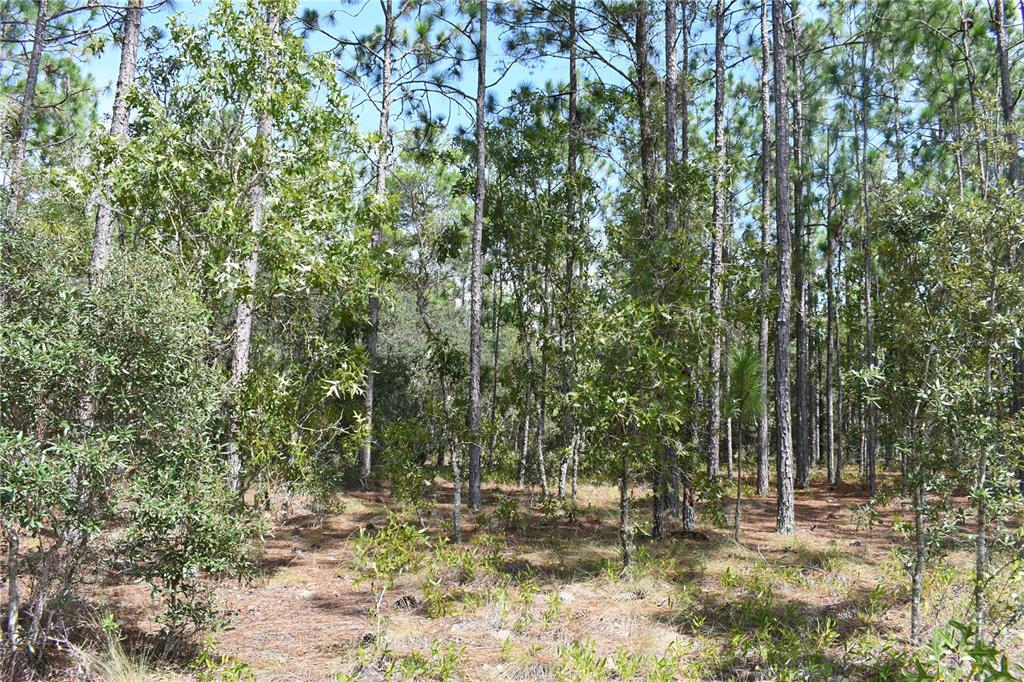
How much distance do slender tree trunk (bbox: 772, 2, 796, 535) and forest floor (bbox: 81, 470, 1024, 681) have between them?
21.7 inches

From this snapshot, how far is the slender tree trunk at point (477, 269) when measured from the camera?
11.3 metres

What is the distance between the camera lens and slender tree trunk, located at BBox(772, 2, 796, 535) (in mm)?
10492

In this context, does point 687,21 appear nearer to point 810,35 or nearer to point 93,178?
point 810,35

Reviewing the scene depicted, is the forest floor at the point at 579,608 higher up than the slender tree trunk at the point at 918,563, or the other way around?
the slender tree trunk at the point at 918,563

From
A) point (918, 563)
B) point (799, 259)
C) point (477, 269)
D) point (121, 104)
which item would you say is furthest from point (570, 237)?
point (799, 259)

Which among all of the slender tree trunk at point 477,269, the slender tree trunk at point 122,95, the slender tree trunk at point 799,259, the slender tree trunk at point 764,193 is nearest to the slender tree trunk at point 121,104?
the slender tree trunk at point 122,95

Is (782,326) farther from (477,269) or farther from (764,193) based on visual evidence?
(477,269)

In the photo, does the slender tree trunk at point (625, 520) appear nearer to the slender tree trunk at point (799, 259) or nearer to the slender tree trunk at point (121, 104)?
the slender tree trunk at point (121, 104)

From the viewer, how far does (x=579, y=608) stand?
7023mm

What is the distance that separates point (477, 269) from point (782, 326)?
4773 mm

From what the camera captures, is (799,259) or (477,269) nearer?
(477,269)

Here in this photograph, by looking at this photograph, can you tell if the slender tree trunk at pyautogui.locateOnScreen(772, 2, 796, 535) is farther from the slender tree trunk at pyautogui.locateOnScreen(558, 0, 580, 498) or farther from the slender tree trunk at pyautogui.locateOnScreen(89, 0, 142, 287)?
the slender tree trunk at pyautogui.locateOnScreen(89, 0, 142, 287)

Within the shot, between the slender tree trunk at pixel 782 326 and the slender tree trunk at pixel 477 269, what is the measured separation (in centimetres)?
460

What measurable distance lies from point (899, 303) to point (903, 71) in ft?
47.3
